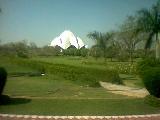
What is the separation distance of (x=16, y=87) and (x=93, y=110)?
181 cm

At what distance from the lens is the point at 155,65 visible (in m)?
11.4

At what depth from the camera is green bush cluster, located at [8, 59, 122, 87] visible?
34.1 ft

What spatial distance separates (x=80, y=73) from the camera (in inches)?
412

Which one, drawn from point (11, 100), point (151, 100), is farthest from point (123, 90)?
point (11, 100)

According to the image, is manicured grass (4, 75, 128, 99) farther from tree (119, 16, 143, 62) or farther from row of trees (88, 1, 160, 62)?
tree (119, 16, 143, 62)

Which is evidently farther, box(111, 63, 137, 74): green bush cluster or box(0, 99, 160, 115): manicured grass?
box(0, 99, 160, 115): manicured grass

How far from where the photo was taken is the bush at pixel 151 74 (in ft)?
36.7

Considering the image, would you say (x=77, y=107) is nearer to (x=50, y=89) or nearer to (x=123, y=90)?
(x=50, y=89)

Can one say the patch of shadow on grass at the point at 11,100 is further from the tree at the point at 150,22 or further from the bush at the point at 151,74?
the tree at the point at 150,22

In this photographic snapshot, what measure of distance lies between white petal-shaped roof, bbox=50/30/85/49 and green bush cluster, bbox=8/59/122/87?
1.79 ft

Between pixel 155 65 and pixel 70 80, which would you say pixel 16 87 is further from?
pixel 155 65

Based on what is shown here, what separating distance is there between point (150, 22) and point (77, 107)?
2.44m

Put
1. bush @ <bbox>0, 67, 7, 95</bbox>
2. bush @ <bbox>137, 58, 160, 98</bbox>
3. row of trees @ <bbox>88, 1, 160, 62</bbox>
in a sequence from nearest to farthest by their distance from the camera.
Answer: row of trees @ <bbox>88, 1, 160, 62</bbox>, bush @ <bbox>0, 67, 7, 95</bbox>, bush @ <bbox>137, 58, 160, 98</bbox>

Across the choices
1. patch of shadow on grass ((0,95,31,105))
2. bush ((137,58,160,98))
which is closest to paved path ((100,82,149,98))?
bush ((137,58,160,98))
